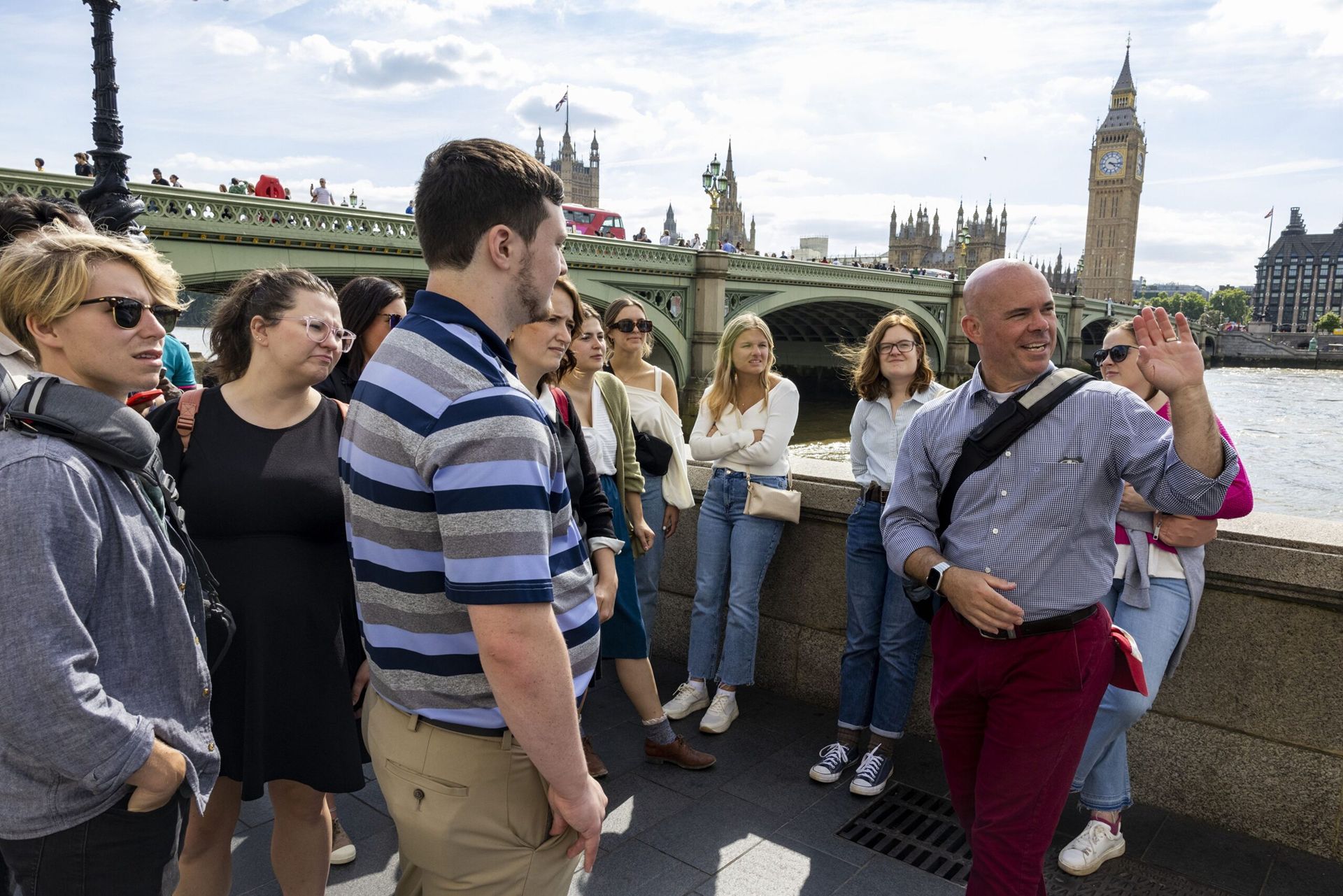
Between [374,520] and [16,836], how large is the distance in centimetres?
82

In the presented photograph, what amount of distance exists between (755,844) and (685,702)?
105 centimetres

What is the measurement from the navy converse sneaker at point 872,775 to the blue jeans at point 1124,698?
0.68 m

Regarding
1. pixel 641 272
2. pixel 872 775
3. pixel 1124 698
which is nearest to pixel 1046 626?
pixel 1124 698

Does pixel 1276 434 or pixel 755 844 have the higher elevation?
pixel 755 844

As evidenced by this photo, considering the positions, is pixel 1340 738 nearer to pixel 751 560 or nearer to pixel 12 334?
pixel 751 560

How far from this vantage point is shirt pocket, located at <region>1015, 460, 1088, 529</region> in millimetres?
2209

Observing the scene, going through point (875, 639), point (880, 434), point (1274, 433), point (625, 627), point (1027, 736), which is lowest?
point (1274, 433)

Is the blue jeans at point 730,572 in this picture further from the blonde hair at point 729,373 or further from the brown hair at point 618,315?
the brown hair at point 618,315

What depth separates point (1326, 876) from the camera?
9.39 feet

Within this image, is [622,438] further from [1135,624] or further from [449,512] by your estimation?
[449,512]

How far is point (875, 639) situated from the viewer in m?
3.71

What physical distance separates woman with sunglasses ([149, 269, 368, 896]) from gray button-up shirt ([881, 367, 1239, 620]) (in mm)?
1599

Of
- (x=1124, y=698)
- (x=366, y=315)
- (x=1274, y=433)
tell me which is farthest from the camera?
(x=1274, y=433)

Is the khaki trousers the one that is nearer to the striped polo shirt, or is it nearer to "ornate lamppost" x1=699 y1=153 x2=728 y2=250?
the striped polo shirt
